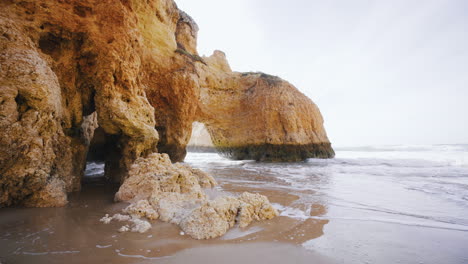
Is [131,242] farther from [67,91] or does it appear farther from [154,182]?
[67,91]

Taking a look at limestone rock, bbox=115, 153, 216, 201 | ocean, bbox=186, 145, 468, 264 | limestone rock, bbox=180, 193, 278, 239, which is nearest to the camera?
ocean, bbox=186, 145, 468, 264

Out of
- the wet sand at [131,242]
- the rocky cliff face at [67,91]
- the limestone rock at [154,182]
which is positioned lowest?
the wet sand at [131,242]

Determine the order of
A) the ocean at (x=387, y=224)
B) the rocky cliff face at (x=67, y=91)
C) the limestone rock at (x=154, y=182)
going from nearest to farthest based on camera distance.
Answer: the ocean at (x=387, y=224) < the rocky cliff face at (x=67, y=91) < the limestone rock at (x=154, y=182)

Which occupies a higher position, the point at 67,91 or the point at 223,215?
the point at 67,91

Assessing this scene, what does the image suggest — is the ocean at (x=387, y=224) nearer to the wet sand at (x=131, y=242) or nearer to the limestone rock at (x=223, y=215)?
the wet sand at (x=131, y=242)

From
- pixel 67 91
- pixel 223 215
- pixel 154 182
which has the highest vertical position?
pixel 67 91

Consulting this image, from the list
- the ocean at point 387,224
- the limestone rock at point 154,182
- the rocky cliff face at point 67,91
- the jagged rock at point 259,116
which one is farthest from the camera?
the jagged rock at point 259,116

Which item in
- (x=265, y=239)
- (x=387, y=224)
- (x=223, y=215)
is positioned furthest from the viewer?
(x=387, y=224)

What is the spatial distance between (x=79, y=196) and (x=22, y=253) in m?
2.29

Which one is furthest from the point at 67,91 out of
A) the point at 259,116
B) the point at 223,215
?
the point at 259,116

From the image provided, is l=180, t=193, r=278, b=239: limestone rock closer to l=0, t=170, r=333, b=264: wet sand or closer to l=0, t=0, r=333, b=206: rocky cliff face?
l=0, t=170, r=333, b=264: wet sand

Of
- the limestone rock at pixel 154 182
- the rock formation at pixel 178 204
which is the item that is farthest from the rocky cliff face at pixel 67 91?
the rock formation at pixel 178 204

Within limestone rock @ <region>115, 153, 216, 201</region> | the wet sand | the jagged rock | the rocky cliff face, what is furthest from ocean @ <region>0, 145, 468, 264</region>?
the jagged rock

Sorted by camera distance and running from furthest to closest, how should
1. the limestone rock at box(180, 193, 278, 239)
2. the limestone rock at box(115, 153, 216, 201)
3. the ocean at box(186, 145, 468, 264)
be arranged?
1. the limestone rock at box(115, 153, 216, 201)
2. the limestone rock at box(180, 193, 278, 239)
3. the ocean at box(186, 145, 468, 264)
